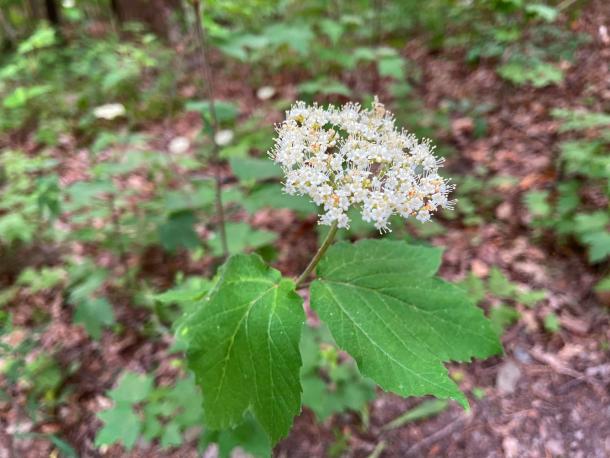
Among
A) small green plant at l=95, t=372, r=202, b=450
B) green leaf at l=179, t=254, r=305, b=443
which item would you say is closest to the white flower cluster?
green leaf at l=179, t=254, r=305, b=443

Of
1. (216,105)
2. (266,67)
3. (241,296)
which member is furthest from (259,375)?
(266,67)

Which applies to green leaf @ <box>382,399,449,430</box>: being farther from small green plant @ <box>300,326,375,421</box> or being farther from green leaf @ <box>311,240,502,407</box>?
green leaf @ <box>311,240,502,407</box>

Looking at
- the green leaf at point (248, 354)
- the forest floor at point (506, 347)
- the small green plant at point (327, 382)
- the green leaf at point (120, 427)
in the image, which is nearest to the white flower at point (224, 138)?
the forest floor at point (506, 347)

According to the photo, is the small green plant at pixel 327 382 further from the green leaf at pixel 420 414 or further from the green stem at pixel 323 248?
the green stem at pixel 323 248

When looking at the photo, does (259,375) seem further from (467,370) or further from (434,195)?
(467,370)

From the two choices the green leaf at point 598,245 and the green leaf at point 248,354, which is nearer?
the green leaf at point 248,354

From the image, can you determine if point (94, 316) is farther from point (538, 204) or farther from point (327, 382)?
point (538, 204)

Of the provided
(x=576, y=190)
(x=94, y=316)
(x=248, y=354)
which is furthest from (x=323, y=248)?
(x=576, y=190)
